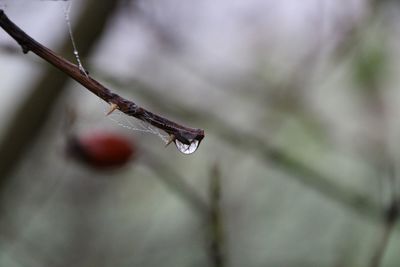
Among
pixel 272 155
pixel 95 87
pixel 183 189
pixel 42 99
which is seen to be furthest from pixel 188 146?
pixel 42 99

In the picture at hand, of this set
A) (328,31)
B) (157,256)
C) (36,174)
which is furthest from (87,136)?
(328,31)

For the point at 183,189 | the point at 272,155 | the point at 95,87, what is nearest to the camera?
the point at 95,87

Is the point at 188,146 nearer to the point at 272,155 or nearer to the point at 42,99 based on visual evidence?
the point at 272,155

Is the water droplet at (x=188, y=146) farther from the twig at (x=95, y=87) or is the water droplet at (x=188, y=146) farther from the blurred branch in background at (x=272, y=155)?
the blurred branch in background at (x=272, y=155)

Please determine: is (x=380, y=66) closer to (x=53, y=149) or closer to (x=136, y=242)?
(x=136, y=242)

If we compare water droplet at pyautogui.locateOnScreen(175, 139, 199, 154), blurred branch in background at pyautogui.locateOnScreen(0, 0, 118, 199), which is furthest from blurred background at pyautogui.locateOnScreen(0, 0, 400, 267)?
water droplet at pyautogui.locateOnScreen(175, 139, 199, 154)

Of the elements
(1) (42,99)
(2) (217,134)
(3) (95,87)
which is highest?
(2) (217,134)

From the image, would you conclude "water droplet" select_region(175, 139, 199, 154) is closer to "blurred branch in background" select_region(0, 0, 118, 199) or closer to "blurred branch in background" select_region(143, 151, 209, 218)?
"blurred branch in background" select_region(143, 151, 209, 218)
